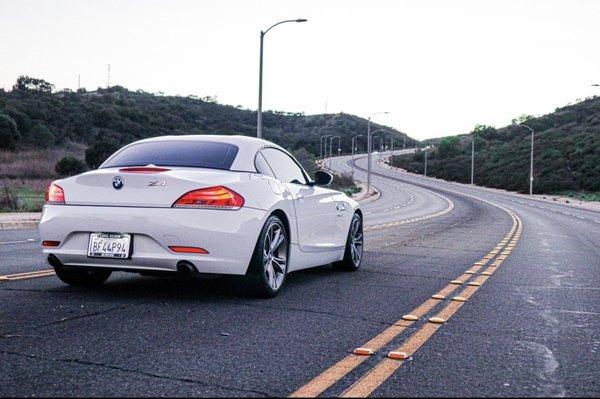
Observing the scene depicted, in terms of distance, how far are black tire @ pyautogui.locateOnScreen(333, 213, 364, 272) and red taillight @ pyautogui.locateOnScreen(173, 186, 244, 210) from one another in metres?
3.31

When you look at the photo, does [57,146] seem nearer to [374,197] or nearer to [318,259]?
[374,197]

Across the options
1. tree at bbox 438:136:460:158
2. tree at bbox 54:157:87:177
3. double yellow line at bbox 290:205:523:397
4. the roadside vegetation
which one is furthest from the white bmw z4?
tree at bbox 438:136:460:158

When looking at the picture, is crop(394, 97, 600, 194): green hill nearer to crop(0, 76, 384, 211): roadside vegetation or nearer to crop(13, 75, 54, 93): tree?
crop(0, 76, 384, 211): roadside vegetation

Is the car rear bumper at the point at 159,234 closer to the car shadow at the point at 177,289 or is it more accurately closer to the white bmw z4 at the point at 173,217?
the white bmw z4 at the point at 173,217

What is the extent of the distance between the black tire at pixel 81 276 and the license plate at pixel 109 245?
1.67 ft

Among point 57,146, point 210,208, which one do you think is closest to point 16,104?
point 57,146

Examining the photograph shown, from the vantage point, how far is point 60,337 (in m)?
5.00

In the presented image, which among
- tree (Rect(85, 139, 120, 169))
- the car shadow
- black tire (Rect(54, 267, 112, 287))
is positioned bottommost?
the car shadow

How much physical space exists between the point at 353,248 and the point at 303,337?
437cm

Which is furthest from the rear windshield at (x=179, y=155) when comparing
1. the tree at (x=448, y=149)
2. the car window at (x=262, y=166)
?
the tree at (x=448, y=149)

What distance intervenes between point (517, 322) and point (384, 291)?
1.85 metres

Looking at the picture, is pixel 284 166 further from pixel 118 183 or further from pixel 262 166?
pixel 118 183

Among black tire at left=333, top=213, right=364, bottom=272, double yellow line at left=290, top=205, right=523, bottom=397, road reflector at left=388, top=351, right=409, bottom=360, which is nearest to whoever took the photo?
double yellow line at left=290, top=205, right=523, bottom=397

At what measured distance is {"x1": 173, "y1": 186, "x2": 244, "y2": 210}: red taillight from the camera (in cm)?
632
